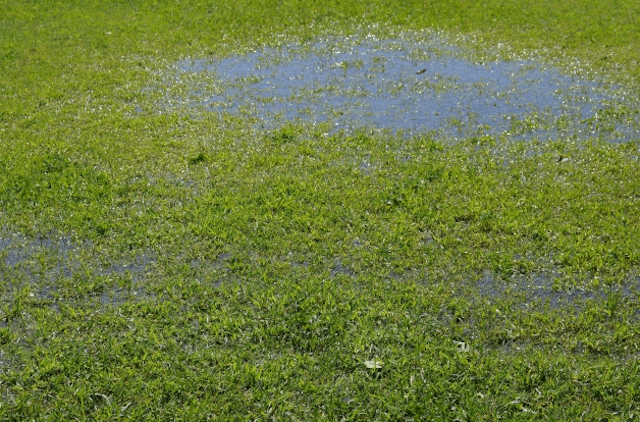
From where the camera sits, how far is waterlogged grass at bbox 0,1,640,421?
446 centimetres

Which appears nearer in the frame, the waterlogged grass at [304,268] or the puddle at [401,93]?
the waterlogged grass at [304,268]

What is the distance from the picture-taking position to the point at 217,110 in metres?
9.02

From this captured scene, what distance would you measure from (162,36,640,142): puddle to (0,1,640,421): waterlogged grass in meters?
0.19

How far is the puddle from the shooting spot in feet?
27.7

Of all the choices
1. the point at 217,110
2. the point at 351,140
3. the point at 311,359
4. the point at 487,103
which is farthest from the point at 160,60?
the point at 311,359

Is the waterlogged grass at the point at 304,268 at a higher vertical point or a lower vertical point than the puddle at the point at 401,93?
lower

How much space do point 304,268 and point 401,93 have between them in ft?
14.7

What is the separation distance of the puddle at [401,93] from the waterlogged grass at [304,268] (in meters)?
0.19

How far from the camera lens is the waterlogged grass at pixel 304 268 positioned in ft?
14.6

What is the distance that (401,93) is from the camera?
31.1ft

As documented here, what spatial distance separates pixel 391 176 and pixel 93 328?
3.35 metres

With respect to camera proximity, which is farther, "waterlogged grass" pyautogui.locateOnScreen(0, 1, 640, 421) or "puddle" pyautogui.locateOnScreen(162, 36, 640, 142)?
"puddle" pyautogui.locateOnScreen(162, 36, 640, 142)

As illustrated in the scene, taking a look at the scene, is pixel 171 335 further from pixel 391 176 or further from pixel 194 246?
pixel 391 176

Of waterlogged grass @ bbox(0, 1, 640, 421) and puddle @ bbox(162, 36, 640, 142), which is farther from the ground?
puddle @ bbox(162, 36, 640, 142)
